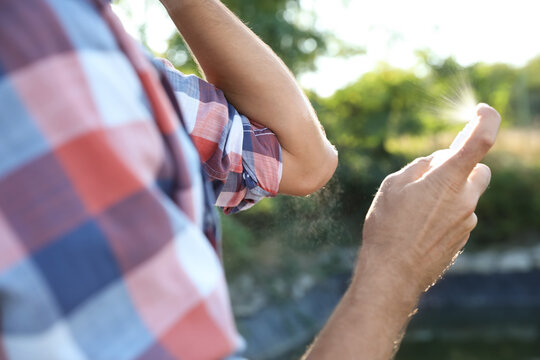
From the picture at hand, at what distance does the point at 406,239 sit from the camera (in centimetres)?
57

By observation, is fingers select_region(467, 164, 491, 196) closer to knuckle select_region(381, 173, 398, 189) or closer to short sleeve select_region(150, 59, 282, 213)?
knuckle select_region(381, 173, 398, 189)

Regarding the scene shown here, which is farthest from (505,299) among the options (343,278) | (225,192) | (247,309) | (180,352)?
(180,352)

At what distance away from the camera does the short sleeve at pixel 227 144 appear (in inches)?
28.3

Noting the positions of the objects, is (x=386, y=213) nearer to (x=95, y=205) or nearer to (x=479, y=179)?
(x=479, y=179)

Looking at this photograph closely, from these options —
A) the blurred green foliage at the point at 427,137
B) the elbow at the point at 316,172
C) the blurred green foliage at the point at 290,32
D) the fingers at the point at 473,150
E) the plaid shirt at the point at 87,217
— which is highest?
the plaid shirt at the point at 87,217

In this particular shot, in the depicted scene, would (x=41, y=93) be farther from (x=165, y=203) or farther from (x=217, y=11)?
(x=217, y=11)

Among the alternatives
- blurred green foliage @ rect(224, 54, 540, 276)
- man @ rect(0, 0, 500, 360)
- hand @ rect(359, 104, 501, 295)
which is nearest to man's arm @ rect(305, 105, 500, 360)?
hand @ rect(359, 104, 501, 295)

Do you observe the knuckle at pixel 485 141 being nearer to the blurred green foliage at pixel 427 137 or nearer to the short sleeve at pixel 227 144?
the short sleeve at pixel 227 144

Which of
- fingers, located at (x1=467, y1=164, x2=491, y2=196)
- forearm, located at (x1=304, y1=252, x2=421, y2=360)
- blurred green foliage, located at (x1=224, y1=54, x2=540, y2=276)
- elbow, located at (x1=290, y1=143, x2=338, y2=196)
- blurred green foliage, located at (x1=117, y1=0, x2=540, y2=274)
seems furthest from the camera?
blurred green foliage, located at (x1=224, y1=54, x2=540, y2=276)

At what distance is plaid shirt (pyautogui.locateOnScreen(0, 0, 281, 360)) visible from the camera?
0.33m

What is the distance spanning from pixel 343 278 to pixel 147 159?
228 inches

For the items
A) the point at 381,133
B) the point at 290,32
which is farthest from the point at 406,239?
the point at 381,133

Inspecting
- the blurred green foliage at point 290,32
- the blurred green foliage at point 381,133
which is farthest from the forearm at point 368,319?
the blurred green foliage at point 290,32

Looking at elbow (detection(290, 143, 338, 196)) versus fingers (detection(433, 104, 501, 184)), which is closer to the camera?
fingers (detection(433, 104, 501, 184))
